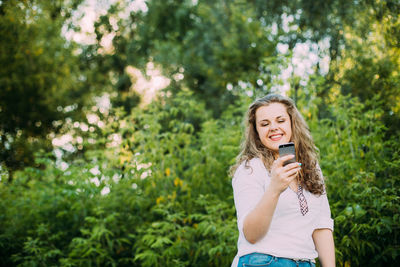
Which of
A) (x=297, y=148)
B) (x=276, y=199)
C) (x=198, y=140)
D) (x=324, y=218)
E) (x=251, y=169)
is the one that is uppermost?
(x=198, y=140)

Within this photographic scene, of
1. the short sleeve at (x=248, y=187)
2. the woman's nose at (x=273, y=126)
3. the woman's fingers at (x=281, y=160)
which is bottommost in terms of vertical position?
the short sleeve at (x=248, y=187)

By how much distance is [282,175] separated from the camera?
1.52 metres

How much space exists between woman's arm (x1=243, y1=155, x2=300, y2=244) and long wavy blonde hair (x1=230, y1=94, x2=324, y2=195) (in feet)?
0.71

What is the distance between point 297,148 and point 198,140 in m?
2.51

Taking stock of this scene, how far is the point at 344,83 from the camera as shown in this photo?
5195 millimetres

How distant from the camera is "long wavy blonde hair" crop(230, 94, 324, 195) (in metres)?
1.82

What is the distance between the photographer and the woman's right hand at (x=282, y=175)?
4.94ft

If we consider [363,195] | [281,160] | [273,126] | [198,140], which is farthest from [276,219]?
[198,140]

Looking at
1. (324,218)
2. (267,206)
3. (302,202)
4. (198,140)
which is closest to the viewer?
(267,206)

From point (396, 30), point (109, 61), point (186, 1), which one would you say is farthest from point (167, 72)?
point (396, 30)

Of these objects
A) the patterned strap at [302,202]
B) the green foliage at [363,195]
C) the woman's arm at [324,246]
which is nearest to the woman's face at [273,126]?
the patterned strap at [302,202]

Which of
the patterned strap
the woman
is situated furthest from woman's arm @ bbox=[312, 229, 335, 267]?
the patterned strap

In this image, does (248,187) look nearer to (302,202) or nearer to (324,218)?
(302,202)

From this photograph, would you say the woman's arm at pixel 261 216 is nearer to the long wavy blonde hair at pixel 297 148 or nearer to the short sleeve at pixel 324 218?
the long wavy blonde hair at pixel 297 148
